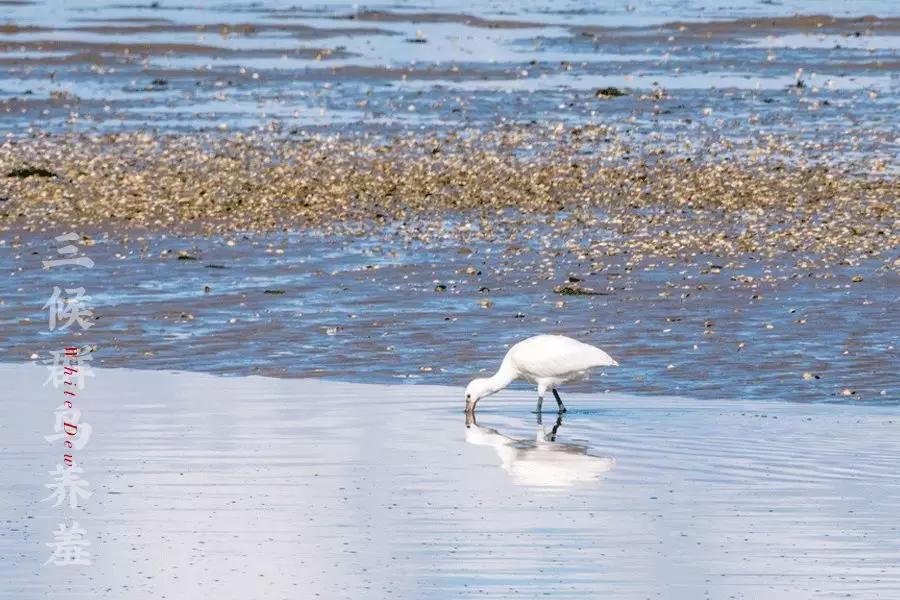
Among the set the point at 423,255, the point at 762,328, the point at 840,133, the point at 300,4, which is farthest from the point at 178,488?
the point at 300,4

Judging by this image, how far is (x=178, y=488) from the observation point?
35.9 feet

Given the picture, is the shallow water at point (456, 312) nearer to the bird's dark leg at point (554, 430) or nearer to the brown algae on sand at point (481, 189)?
the brown algae on sand at point (481, 189)

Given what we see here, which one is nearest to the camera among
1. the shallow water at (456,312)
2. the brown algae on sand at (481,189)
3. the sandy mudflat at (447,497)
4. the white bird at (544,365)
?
the sandy mudflat at (447,497)

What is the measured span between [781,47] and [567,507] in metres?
31.1

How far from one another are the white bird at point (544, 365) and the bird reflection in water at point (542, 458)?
334 millimetres

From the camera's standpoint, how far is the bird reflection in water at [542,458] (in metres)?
11.3

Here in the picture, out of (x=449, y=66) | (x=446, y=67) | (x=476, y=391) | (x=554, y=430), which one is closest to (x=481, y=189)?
(x=476, y=391)

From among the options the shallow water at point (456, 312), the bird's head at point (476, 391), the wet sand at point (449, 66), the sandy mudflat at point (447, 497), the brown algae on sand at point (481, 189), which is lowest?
the sandy mudflat at point (447, 497)

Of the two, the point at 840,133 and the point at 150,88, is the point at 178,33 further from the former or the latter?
the point at 840,133

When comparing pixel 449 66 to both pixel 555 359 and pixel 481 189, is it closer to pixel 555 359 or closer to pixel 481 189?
pixel 481 189

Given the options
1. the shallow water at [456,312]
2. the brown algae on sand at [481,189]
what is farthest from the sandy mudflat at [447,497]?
the brown algae on sand at [481,189]

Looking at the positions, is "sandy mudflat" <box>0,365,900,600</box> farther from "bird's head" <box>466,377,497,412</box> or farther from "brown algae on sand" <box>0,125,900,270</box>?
"brown algae on sand" <box>0,125,900,270</box>

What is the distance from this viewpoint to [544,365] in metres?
13.5

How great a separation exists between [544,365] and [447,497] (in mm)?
2906
